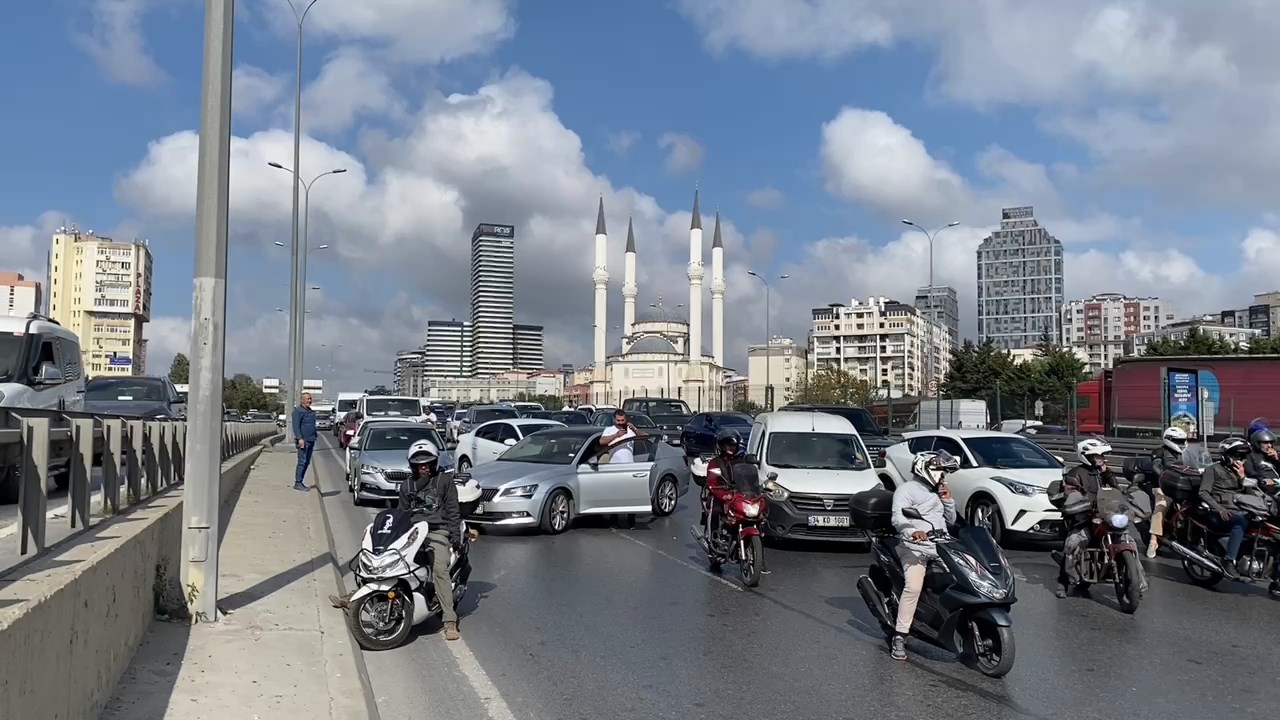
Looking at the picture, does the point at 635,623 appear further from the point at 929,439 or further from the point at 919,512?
the point at 929,439

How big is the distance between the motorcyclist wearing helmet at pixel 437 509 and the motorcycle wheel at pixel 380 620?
303mm

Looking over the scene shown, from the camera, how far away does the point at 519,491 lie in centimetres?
1408

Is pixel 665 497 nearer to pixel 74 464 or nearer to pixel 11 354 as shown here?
pixel 11 354

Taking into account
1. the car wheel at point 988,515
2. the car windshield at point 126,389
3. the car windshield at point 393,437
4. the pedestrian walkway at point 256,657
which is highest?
the car windshield at point 126,389

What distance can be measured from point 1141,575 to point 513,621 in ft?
18.0

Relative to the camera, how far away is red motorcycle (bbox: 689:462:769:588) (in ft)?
34.3

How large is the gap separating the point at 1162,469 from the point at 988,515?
2.25m

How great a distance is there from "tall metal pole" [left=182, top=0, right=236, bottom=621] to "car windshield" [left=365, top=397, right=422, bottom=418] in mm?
22928

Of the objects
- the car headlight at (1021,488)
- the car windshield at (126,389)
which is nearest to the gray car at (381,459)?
the car windshield at (126,389)

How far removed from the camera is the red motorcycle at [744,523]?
10.4 metres

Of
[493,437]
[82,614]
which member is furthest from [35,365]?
[82,614]

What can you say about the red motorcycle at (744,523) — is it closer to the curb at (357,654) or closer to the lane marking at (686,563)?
the lane marking at (686,563)

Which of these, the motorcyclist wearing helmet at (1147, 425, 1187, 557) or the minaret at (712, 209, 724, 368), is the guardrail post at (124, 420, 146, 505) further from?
the minaret at (712, 209, 724, 368)

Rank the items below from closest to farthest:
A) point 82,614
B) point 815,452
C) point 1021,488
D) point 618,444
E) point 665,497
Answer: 1. point 82,614
2. point 1021,488
3. point 815,452
4. point 618,444
5. point 665,497
